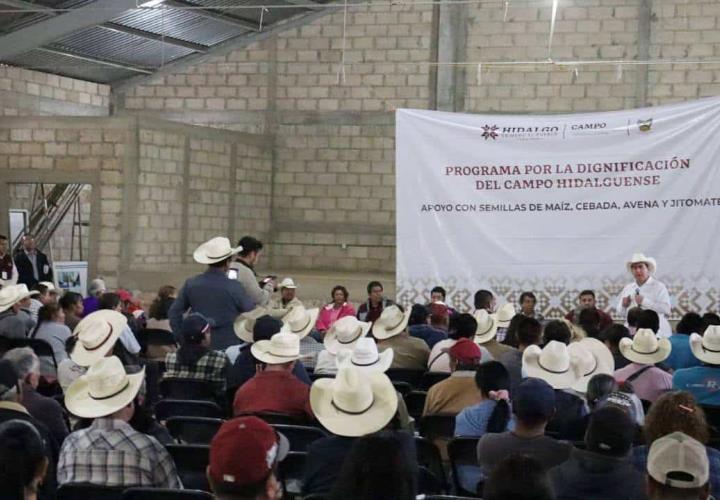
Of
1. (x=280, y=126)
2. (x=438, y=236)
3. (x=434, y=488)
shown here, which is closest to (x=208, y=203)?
(x=280, y=126)

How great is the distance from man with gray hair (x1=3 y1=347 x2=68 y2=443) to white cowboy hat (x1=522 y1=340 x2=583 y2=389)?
2.33 m

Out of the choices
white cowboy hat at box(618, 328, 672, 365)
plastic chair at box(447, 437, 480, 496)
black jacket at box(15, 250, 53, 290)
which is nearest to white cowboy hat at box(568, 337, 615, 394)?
white cowboy hat at box(618, 328, 672, 365)

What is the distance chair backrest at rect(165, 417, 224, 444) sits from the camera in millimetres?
5211

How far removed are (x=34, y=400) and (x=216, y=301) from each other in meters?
2.96

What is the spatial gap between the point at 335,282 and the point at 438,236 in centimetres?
360

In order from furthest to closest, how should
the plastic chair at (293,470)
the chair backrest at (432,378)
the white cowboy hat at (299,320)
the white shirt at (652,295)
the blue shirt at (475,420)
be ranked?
the white shirt at (652,295), the white cowboy hat at (299,320), the chair backrest at (432,378), the blue shirt at (475,420), the plastic chair at (293,470)

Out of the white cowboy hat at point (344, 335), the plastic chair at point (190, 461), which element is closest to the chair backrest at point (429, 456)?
the plastic chair at point (190, 461)

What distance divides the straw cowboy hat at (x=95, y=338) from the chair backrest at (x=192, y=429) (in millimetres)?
1255

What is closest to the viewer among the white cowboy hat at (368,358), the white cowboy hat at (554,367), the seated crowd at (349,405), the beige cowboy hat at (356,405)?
the seated crowd at (349,405)

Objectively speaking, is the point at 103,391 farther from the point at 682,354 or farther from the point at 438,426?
the point at 682,354

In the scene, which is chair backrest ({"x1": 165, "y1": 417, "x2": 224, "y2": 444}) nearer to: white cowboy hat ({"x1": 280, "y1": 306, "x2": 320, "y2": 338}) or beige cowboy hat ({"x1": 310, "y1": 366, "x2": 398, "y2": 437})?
beige cowboy hat ({"x1": 310, "y1": 366, "x2": 398, "y2": 437})

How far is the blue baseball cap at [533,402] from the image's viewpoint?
432 centimetres

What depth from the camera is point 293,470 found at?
4688 millimetres

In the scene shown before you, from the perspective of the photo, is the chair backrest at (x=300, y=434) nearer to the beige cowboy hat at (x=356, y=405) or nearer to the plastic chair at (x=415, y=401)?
the beige cowboy hat at (x=356, y=405)
